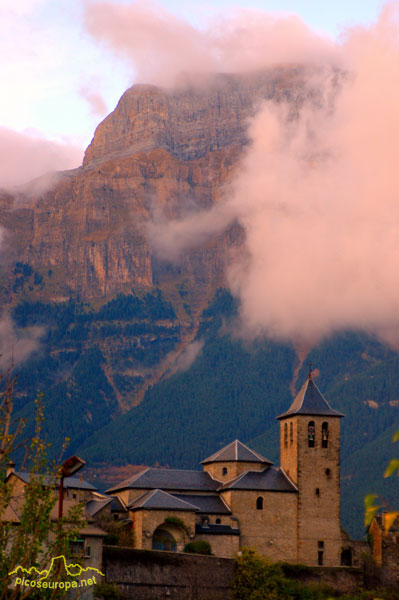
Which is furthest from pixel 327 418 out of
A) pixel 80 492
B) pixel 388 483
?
pixel 388 483

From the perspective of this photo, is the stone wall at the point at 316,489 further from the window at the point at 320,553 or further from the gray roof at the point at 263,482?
the gray roof at the point at 263,482

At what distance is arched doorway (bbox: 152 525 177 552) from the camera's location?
86875 millimetres

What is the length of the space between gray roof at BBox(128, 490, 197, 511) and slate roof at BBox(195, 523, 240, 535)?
1.78 metres

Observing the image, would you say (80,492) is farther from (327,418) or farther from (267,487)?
(327,418)

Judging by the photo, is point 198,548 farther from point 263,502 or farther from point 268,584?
point 263,502

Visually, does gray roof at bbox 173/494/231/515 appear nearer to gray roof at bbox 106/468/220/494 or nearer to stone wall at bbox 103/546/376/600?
gray roof at bbox 106/468/220/494

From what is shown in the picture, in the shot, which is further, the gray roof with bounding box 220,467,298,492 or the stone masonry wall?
the gray roof with bounding box 220,467,298,492

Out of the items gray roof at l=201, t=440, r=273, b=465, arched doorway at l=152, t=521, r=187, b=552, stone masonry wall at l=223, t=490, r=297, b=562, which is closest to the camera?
arched doorway at l=152, t=521, r=187, b=552

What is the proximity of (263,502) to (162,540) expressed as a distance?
9.23 m

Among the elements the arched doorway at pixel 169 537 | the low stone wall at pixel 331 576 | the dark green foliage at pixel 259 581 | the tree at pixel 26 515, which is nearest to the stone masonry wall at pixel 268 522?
the low stone wall at pixel 331 576

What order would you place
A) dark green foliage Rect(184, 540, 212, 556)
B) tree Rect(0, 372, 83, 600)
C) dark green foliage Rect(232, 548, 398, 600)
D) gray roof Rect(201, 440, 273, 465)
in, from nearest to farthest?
1. tree Rect(0, 372, 83, 600)
2. dark green foliage Rect(232, 548, 398, 600)
3. dark green foliage Rect(184, 540, 212, 556)
4. gray roof Rect(201, 440, 273, 465)

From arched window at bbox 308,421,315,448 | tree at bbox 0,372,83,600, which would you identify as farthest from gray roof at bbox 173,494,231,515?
tree at bbox 0,372,83,600

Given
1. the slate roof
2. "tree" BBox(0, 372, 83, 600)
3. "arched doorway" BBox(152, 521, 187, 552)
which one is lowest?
"tree" BBox(0, 372, 83, 600)

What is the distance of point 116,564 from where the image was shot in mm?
77062
